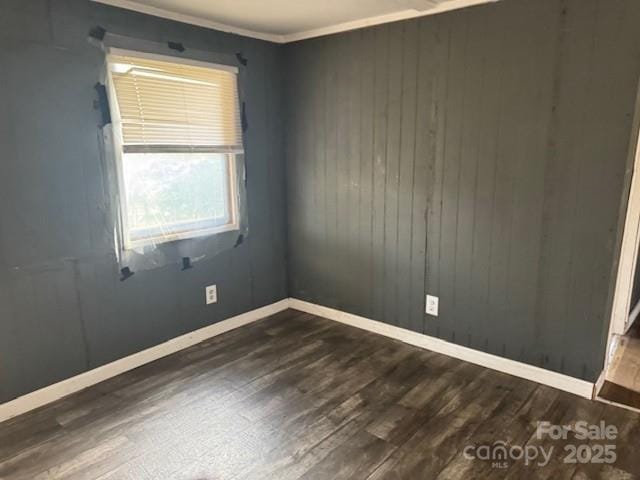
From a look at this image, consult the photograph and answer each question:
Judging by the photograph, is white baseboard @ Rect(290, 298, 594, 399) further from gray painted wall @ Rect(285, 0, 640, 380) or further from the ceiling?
the ceiling

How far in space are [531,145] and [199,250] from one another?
2.21 m

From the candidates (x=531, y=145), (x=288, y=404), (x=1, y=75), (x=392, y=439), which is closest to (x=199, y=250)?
(x=288, y=404)

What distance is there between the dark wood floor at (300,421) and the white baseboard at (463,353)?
0.06m

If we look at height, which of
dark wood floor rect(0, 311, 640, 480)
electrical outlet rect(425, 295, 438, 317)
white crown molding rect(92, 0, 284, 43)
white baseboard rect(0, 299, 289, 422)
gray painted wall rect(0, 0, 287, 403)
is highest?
white crown molding rect(92, 0, 284, 43)

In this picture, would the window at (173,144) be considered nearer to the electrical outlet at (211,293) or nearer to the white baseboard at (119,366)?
the electrical outlet at (211,293)

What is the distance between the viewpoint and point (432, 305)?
3.04 m

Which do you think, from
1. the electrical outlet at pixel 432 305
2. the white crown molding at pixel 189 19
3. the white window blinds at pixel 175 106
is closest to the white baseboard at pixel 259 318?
the electrical outlet at pixel 432 305

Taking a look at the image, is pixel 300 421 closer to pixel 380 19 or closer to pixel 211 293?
pixel 211 293

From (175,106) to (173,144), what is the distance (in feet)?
0.80

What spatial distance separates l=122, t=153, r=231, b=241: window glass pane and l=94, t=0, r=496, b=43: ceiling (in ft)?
2.85

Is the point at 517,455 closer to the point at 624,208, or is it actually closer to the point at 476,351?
the point at 476,351

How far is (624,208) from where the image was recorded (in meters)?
2.32

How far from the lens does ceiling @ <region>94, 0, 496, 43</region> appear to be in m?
2.61

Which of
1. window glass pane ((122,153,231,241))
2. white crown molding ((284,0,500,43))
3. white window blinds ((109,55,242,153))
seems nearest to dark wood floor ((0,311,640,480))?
window glass pane ((122,153,231,241))
